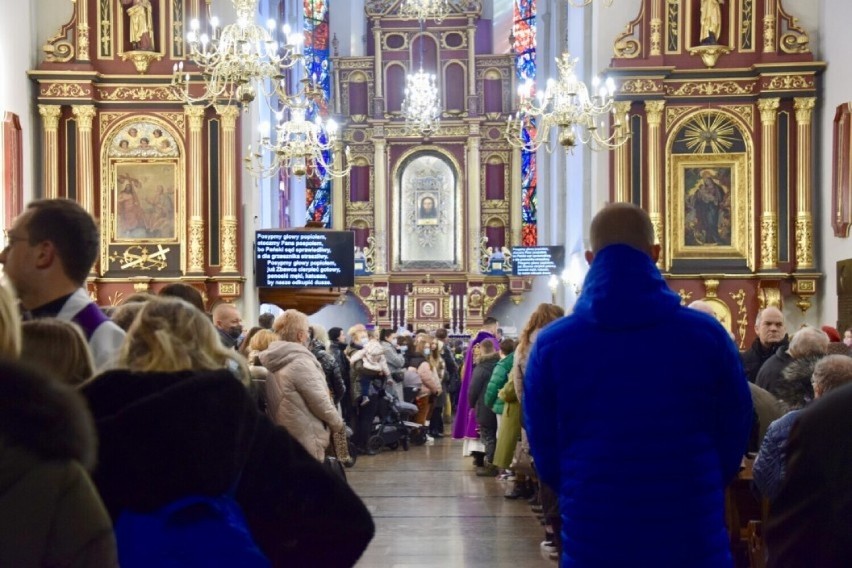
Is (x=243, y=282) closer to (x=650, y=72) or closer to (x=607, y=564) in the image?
(x=650, y=72)

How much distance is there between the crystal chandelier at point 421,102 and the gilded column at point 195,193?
40.0ft

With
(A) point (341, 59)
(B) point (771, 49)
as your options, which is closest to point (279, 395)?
(B) point (771, 49)

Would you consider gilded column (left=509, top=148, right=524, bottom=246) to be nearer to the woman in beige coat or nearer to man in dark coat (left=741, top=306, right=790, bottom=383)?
man in dark coat (left=741, top=306, right=790, bottom=383)

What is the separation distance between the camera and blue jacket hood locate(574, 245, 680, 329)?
11.4ft

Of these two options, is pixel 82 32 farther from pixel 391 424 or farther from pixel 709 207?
pixel 709 207

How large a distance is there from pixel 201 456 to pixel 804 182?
52.4ft

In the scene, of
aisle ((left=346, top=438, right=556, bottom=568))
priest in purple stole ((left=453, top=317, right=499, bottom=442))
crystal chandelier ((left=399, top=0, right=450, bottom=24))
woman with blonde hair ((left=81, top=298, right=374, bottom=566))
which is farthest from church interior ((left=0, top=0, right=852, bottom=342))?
woman with blonde hair ((left=81, top=298, right=374, bottom=566))

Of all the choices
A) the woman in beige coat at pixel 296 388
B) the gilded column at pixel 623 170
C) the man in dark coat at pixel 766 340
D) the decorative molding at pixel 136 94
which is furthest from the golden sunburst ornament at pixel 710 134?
the woman in beige coat at pixel 296 388

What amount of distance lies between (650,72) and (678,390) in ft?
48.3

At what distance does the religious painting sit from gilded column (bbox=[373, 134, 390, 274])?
14049mm

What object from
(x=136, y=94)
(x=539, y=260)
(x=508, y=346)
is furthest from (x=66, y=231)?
(x=539, y=260)

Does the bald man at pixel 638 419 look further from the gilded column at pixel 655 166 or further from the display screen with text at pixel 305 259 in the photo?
the gilded column at pixel 655 166

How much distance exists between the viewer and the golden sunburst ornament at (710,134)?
→ 58.3ft

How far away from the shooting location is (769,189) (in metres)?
17.7
